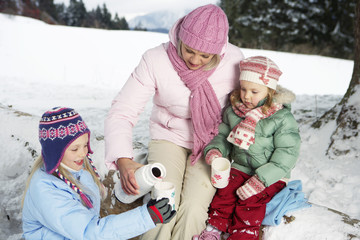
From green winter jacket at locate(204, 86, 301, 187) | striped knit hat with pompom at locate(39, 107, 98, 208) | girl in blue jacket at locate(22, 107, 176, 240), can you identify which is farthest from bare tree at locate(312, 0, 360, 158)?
striped knit hat with pompom at locate(39, 107, 98, 208)

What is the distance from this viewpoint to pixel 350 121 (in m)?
3.33

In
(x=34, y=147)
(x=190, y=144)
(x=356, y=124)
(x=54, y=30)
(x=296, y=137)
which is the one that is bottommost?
(x=54, y=30)

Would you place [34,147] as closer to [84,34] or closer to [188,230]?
[188,230]

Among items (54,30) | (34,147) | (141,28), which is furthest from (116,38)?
(141,28)

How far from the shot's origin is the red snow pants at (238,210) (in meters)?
1.76

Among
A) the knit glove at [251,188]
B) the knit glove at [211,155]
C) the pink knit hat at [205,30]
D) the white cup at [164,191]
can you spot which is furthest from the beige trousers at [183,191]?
the pink knit hat at [205,30]

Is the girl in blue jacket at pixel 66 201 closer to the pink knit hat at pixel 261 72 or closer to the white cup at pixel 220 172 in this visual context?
the white cup at pixel 220 172

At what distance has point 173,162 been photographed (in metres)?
2.12

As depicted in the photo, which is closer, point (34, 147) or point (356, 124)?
point (34, 147)

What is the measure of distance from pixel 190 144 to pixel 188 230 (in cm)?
68

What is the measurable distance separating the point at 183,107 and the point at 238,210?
80 cm

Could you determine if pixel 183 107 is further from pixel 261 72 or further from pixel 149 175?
pixel 149 175

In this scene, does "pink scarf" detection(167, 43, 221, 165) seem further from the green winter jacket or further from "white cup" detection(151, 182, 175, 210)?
"white cup" detection(151, 182, 175, 210)

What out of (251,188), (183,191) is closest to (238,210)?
(251,188)
